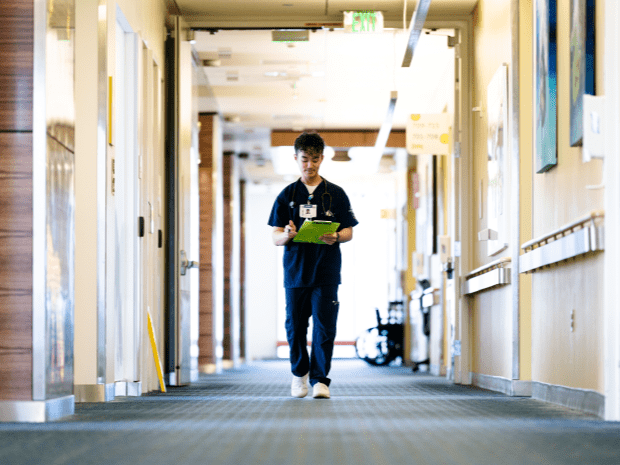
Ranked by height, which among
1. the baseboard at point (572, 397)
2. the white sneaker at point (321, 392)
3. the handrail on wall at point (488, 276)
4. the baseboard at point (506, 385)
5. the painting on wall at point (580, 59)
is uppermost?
the painting on wall at point (580, 59)

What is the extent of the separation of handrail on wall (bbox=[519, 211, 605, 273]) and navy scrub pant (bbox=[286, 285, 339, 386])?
1042 mm

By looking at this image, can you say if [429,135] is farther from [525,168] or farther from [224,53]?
[525,168]

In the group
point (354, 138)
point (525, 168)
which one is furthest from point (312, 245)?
point (354, 138)

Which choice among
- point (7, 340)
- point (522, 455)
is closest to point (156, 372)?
point (7, 340)

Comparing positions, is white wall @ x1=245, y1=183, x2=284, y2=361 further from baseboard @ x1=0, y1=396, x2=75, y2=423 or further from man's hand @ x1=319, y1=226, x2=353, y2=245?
baseboard @ x1=0, y1=396, x2=75, y2=423

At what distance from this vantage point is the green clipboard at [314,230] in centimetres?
451

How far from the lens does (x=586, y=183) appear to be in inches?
149

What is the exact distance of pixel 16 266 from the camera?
341 centimetres

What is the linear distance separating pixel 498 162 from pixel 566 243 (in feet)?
6.26

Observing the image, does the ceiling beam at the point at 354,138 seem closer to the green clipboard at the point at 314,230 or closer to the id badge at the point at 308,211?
the id badge at the point at 308,211

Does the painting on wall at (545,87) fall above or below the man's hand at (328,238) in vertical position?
above

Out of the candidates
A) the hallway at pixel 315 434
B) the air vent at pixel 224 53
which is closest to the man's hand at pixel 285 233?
the hallway at pixel 315 434

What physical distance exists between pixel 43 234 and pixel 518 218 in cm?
278

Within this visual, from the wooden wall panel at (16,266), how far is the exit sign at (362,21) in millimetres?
3737
